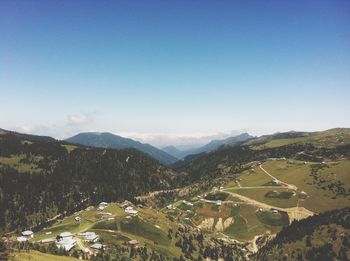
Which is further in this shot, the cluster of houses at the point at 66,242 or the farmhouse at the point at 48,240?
the farmhouse at the point at 48,240

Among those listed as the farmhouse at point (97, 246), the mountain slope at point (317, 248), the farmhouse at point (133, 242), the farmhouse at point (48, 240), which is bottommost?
the mountain slope at point (317, 248)

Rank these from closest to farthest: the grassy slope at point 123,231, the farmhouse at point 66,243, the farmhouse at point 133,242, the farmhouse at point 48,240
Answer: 1. the farmhouse at point 66,243
2. the farmhouse at point 48,240
3. the farmhouse at point 133,242
4. the grassy slope at point 123,231

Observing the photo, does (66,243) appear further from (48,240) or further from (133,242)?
(133,242)

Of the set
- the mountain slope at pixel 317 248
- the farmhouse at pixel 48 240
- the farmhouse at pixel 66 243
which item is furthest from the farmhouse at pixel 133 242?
the mountain slope at pixel 317 248

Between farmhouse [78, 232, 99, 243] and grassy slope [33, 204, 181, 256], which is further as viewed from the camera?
grassy slope [33, 204, 181, 256]

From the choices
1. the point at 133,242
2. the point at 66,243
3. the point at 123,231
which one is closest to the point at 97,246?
the point at 66,243

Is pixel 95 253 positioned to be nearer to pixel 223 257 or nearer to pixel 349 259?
pixel 223 257

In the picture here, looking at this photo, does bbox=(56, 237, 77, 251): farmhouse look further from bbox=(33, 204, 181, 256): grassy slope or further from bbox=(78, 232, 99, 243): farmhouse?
bbox=(33, 204, 181, 256): grassy slope

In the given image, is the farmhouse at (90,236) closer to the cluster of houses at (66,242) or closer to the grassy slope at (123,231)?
the grassy slope at (123,231)

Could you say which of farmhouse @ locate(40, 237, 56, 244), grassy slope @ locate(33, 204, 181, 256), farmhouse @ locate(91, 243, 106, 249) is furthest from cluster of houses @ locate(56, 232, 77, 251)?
grassy slope @ locate(33, 204, 181, 256)

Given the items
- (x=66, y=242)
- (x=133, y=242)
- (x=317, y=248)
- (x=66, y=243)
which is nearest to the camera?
(x=66, y=243)

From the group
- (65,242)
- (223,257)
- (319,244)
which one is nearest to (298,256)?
(319,244)
